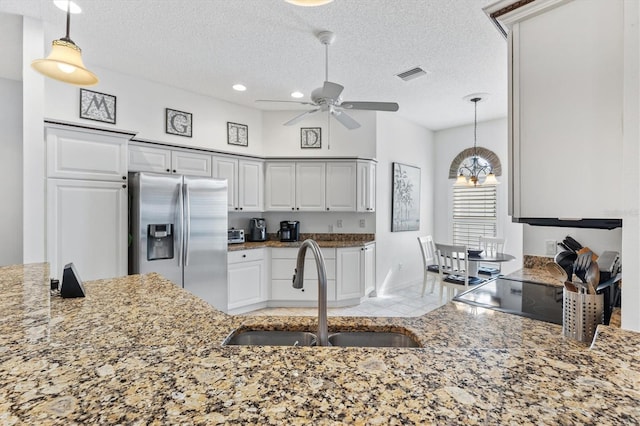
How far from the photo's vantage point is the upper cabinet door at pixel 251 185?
4193 mm

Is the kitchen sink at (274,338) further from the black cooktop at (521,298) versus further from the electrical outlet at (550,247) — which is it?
the electrical outlet at (550,247)

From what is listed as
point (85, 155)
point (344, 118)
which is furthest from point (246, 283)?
point (344, 118)

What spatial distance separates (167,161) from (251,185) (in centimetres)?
109

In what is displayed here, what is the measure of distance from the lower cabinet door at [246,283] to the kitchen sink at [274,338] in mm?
2746

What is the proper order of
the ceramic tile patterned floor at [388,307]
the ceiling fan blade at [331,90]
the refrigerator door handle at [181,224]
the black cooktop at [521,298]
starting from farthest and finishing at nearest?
1. the ceramic tile patterned floor at [388,307]
2. the refrigerator door handle at [181,224]
3. the ceiling fan blade at [331,90]
4. the black cooktop at [521,298]

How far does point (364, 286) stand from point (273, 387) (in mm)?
3797

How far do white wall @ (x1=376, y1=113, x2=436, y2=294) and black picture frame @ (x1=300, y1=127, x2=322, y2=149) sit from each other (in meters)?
0.86

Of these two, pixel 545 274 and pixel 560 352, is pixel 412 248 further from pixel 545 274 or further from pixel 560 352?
pixel 560 352

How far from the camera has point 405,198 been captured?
5.07 meters

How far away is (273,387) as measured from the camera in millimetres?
566

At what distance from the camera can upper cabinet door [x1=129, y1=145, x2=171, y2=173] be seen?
3363mm

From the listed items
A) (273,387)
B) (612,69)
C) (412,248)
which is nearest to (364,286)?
(412,248)

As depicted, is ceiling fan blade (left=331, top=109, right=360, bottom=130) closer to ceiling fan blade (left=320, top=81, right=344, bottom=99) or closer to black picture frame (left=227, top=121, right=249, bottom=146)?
ceiling fan blade (left=320, top=81, right=344, bottom=99)

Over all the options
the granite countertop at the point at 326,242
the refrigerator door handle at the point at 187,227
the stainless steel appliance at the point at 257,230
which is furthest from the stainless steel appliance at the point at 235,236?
the refrigerator door handle at the point at 187,227
